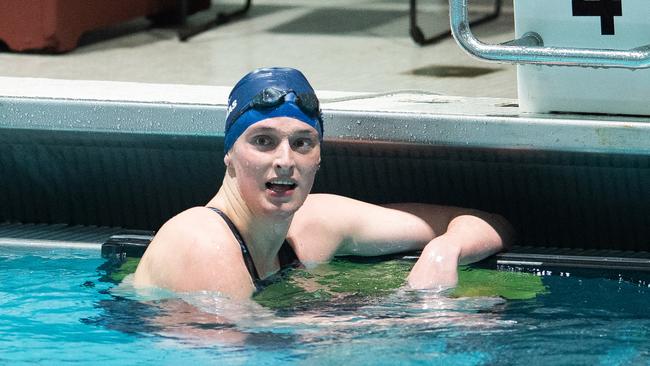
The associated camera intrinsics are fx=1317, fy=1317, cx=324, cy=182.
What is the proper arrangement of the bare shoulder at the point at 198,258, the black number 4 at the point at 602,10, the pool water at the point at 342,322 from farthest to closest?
the black number 4 at the point at 602,10
the bare shoulder at the point at 198,258
the pool water at the point at 342,322

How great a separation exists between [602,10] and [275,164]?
1006 millimetres

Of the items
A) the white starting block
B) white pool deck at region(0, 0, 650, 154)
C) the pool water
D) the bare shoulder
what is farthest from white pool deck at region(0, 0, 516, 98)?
the bare shoulder

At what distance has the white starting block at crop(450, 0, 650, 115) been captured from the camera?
3.49 m

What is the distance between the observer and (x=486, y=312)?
349 centimetres

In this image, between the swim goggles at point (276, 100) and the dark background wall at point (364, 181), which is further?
the dark background wall at point (364, 181)

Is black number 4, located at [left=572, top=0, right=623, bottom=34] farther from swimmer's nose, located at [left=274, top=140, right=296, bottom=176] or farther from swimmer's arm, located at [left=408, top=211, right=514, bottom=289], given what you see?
swimmer's nose, located at [left=274, top=140, right=296, bottom=176]

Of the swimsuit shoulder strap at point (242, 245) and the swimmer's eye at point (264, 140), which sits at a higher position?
the swimmer's eye at point (264, 140)

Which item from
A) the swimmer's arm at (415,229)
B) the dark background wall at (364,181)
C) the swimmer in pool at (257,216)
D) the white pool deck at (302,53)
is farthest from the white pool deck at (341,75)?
the swimmer in pool at (257,216)

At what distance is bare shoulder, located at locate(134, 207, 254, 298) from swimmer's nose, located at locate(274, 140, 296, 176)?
0.74 feet

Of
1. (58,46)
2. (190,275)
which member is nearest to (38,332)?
(190,275)

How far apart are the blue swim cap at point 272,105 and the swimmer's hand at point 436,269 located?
0.46m

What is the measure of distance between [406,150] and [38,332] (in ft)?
4.15

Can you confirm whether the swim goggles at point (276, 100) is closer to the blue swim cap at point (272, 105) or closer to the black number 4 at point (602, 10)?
the blue swim cap at point (272, 105)

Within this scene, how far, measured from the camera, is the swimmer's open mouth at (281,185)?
133 inches
